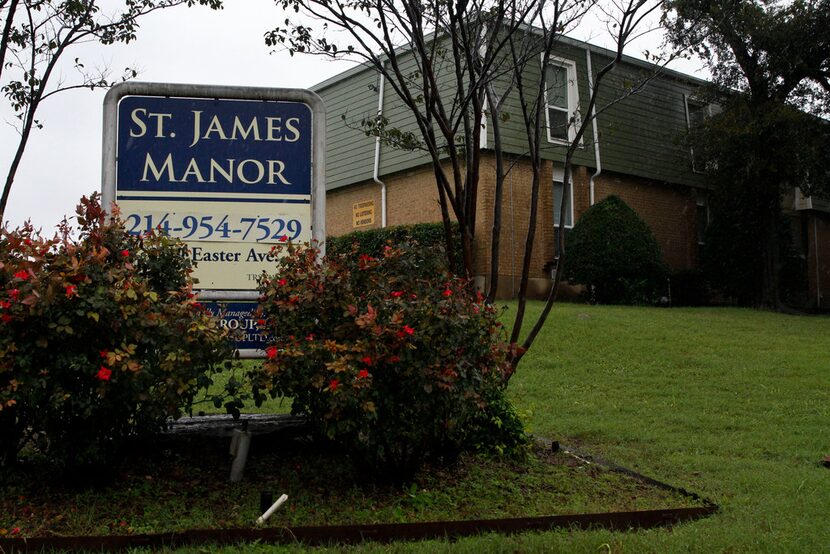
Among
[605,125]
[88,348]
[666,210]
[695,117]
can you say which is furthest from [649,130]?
[88,348]

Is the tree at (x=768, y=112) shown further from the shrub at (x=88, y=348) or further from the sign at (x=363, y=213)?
the shrub at (x=88, y=348)

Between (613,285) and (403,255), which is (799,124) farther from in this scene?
(403,255)

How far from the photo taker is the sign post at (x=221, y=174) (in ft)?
18.9

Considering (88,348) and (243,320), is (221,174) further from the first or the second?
(88,348)

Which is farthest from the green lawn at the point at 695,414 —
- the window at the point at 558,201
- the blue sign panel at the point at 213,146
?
the window at the point at 558,201

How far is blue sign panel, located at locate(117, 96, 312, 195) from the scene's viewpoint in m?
5.79

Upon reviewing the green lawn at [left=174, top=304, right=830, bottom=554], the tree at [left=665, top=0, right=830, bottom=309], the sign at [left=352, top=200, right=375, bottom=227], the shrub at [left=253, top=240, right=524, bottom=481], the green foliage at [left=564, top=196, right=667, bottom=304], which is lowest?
the green lawn at [left=174, top=304, right=830, bottom=554]

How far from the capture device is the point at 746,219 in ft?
69.7

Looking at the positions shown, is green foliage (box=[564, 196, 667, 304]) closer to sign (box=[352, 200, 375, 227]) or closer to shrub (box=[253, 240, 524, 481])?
sign (box=[352, 200, 375, 227])

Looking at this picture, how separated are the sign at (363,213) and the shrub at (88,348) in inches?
651

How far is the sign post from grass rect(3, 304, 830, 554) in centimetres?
216

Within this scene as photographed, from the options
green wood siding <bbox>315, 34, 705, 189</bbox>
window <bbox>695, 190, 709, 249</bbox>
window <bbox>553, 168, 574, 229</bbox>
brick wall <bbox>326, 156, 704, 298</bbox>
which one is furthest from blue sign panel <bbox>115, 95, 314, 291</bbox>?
window <bbox>695, 190, 709, 249</bbox>

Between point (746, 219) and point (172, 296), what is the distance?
751 inches

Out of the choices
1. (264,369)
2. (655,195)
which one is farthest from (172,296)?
(655,195)
